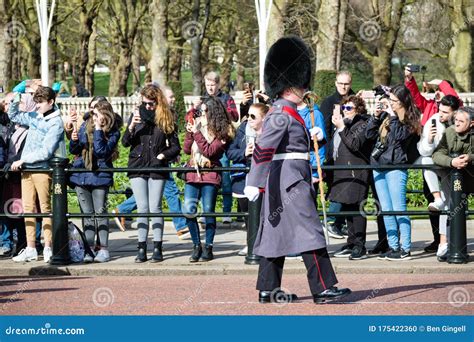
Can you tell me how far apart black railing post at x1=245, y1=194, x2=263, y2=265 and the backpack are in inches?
71.3

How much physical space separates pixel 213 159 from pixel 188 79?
8584cm

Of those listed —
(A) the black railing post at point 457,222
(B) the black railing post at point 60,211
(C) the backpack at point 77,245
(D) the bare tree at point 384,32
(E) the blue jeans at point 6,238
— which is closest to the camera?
(A) the black railing post at point 457,222

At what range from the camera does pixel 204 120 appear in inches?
559

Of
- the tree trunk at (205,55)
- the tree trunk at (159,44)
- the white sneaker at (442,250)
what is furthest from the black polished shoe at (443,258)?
the tree trunk at (205,55)

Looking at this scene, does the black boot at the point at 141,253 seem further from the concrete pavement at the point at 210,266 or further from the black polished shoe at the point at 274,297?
the black polished shoe at the point at 274,297

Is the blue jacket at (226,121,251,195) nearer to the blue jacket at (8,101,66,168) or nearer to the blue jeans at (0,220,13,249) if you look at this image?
the blue jacket at (8,101,66,168)

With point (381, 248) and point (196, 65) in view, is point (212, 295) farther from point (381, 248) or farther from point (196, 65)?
point (196, 65)

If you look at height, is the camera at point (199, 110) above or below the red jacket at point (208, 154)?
above

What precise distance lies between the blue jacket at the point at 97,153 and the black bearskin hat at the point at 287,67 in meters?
3.34

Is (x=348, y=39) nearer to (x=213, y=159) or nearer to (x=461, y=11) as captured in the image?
(x=461, y=11)

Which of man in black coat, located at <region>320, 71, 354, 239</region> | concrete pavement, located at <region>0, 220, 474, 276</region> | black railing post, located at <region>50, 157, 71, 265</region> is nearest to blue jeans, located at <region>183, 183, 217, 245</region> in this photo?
concrete pavement, located at <region>0, 220, 474, 276</region>

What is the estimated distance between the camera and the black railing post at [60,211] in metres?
13.9

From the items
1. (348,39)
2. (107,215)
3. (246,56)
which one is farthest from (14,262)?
(246,56)

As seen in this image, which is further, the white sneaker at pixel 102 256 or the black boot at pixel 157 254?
the white sneaker at pixel 102 256
